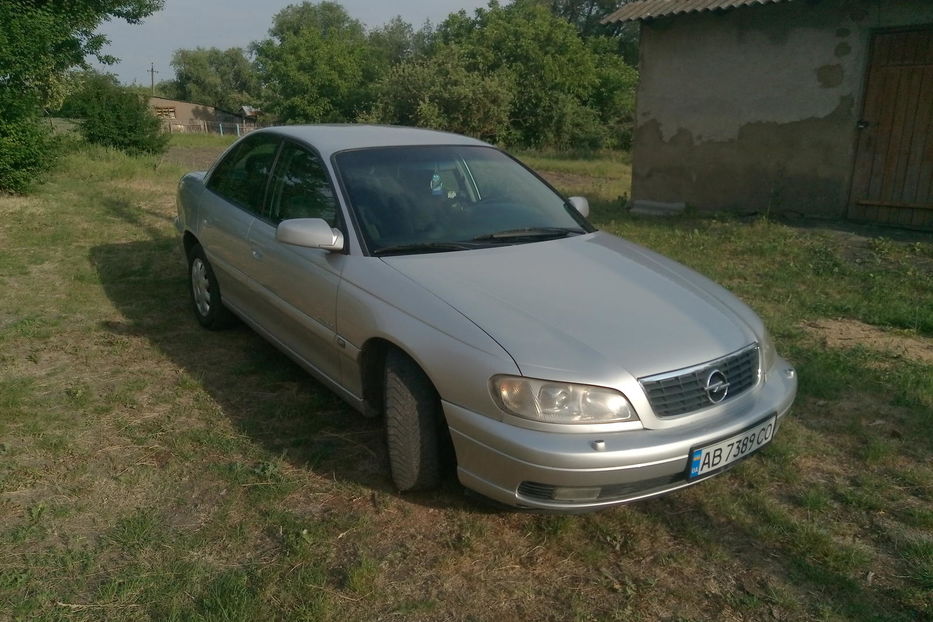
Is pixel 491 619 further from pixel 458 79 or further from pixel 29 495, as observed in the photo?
pixel 458 79

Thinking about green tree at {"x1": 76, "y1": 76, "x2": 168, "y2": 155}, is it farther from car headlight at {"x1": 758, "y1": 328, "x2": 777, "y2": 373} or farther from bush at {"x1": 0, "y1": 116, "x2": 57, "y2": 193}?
car headlight at {"x1": 758, "y1": 328, "x2": 777, "y2": 373}

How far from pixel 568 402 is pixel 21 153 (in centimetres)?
1121

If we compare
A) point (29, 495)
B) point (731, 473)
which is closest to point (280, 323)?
point (29, 495)

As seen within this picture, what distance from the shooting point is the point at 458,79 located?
31.5m

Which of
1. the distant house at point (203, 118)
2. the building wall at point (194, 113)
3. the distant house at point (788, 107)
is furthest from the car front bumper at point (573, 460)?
the building wall at point (194, 113)

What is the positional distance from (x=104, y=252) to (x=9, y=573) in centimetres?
582

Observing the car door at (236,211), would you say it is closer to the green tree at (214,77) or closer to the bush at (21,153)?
the bush at (21,153)

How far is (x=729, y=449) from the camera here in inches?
108

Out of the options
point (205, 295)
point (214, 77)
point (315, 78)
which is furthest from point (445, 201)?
point (214, 77)

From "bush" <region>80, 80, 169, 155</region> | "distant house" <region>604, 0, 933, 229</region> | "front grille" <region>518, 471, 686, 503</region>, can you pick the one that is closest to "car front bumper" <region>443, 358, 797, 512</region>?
"front grille" <region>518, 471, 686, 503</region>

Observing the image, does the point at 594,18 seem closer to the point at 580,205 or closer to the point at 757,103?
the point at 757,103

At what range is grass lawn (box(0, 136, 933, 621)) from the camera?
2.57 metres

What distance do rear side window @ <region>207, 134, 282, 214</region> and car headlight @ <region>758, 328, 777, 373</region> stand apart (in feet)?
9.27

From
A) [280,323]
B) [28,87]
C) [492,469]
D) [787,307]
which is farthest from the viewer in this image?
[28,87]
